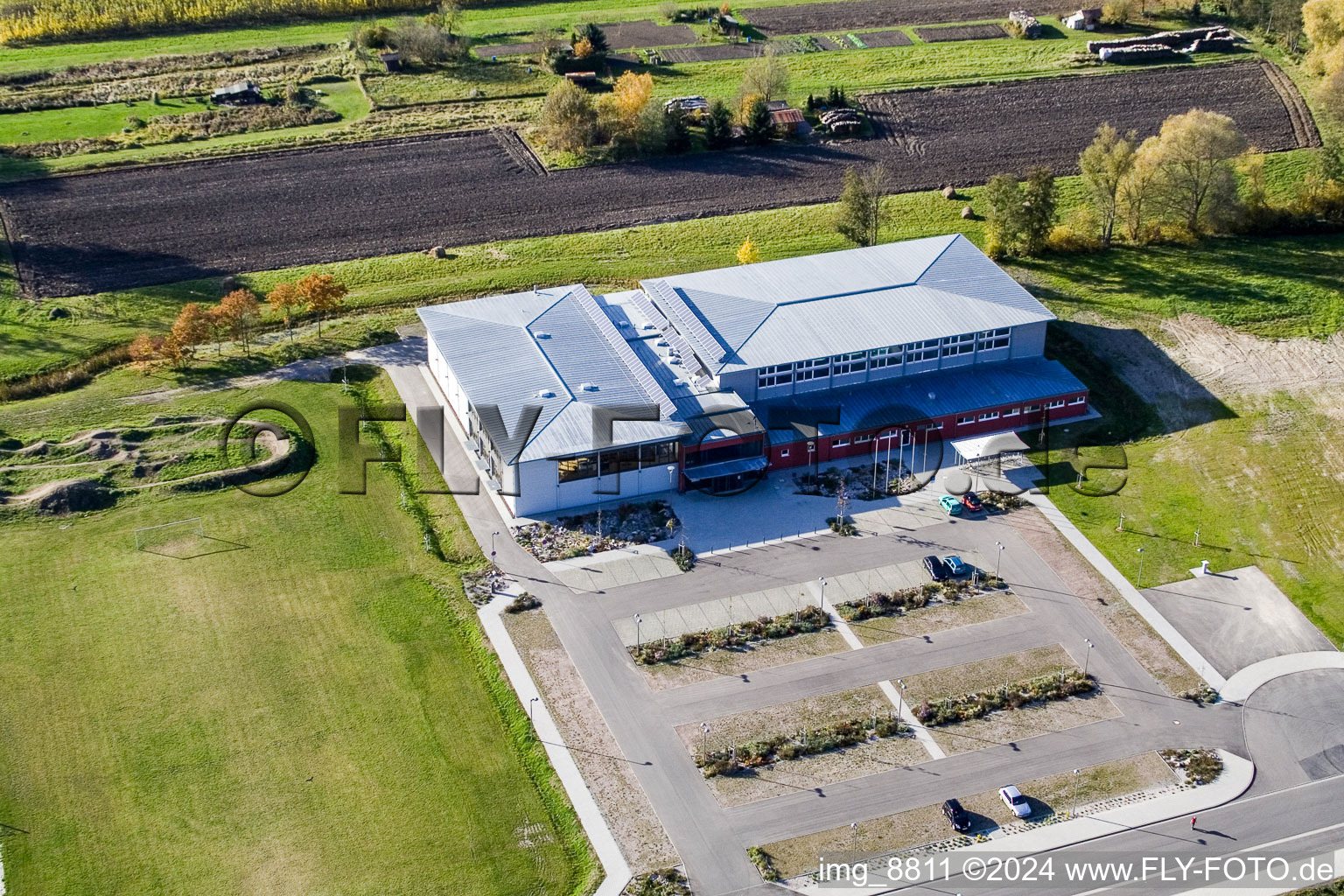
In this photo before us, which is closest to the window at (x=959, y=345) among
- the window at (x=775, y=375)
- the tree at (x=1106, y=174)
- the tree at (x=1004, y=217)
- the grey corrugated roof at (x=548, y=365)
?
the window at (x=775, y=375)

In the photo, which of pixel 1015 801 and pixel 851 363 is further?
pixel 851 363

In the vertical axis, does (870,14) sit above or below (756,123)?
above

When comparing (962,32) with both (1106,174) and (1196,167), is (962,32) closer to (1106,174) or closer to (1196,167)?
(1106,174)

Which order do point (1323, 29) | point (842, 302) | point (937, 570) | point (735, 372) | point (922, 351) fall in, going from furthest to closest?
1. point (1323, 29)
2. point (842, 302)
3. point (922, 351)
4. point (735, 372)
5. point (937, 570)

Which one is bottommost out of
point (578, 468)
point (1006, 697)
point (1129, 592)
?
point (1006, 697)

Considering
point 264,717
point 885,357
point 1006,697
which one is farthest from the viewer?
point 885,357

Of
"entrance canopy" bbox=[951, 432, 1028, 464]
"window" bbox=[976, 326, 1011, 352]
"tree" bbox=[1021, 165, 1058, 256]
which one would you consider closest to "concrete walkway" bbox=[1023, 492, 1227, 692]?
"entrance canopy" bbox=[951, 432, 1028, 464]

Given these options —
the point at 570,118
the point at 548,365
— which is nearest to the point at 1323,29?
the point at 570,118

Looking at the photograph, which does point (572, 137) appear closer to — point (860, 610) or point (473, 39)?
point (473, 39)
